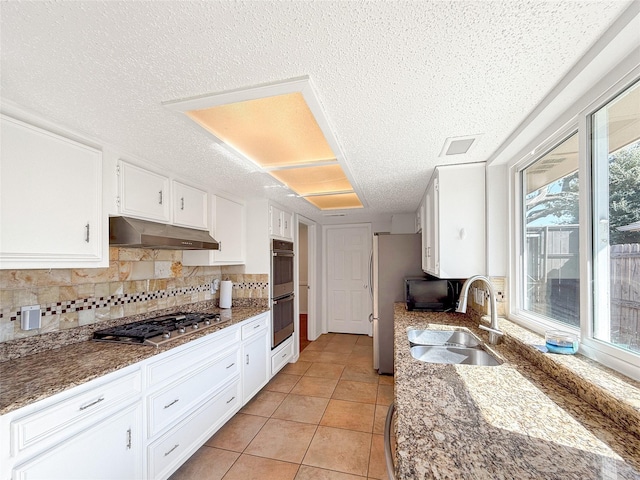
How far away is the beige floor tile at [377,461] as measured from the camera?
1.85 meters

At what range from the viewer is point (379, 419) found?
247 centimetres

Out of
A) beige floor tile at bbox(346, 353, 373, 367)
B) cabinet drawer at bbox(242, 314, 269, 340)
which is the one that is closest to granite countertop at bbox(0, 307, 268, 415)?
cabinet drawer at bbox(242, 314, 269, 340)

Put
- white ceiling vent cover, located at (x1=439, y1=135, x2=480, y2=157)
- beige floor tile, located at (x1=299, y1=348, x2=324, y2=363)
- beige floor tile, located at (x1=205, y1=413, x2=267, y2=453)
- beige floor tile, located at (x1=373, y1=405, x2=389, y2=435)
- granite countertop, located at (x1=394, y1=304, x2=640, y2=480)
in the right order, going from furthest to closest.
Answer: beige floor tile, located at (x1=299, y1=348, x2=324, y2=363) → beige floor tile, located at (x1=373, y1=405, x2=389, y2=435) → beige floor tile, located at (x1=205, y1=413, x2=267, y2=453) → white ceiling vent cover, located at (x1=439, y1=135, x2=480, y2=157) → granite countertop, located at (x1=394, y1=304, x2=640, y2=480)

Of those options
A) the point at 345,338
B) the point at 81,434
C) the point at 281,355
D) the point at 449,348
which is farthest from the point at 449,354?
the point at 345,338

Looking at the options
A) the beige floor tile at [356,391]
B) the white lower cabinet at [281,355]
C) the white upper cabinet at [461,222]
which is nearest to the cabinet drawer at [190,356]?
the white lower cabinet at [281,355]

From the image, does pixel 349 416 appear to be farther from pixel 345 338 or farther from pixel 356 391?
pixel 345 338

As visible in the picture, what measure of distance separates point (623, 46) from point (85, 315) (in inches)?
117

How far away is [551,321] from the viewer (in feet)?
5.33

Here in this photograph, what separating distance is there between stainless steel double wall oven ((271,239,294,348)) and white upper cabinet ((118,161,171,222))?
1.34 meters

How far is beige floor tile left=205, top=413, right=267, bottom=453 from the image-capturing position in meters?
2.15

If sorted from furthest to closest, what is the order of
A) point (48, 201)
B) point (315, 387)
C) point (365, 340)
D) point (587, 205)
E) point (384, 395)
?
point (365, 340) → point (315, 387) → point (384, 395) → point (48, 201) → point (587, 205)

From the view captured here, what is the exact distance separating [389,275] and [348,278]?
72.0 inches

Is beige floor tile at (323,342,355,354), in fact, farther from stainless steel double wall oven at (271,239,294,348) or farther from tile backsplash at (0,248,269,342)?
tile backsplash at (0,248,269,342)

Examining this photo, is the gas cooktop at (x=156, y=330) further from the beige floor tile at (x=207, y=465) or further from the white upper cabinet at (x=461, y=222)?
the white upper cabinet at (x=461, y=222)
